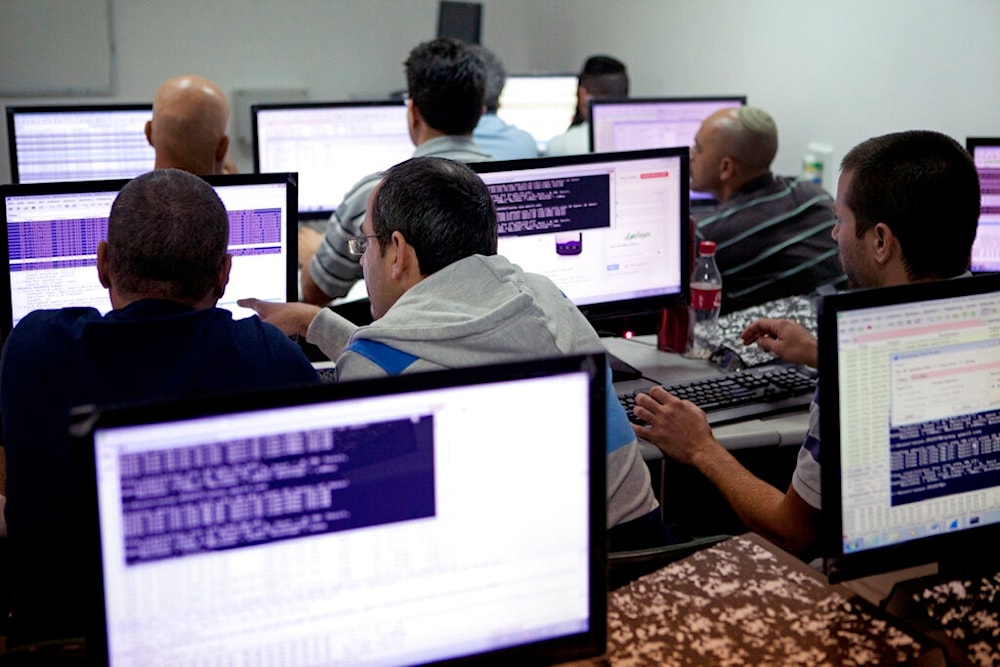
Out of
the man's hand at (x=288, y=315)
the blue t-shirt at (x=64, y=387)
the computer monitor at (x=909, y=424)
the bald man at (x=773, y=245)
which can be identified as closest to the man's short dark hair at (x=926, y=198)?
the computer monitor at (x=909, y=424)

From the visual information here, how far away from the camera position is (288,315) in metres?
2.37

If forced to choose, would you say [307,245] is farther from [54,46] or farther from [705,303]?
[54,46]

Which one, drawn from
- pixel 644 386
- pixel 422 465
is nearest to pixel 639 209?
pixel 644 386

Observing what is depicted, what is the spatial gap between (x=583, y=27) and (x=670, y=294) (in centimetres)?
401

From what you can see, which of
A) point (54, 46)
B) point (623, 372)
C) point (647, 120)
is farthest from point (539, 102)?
point (623, 372)

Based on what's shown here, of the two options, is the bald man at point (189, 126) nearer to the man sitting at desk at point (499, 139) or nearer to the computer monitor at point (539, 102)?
the man sitting at desk at point (499, 139)

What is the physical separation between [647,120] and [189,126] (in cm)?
208

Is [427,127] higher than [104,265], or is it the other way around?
[427,127]

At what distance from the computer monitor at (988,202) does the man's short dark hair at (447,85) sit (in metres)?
1.33

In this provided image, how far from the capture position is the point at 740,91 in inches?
210

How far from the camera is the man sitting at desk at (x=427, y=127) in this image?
3.22 m

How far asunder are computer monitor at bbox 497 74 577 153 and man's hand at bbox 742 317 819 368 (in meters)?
3.57

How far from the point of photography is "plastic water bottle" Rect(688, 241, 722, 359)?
9.37 ft

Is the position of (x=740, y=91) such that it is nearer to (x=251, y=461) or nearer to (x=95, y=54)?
(x=95, y=54)
